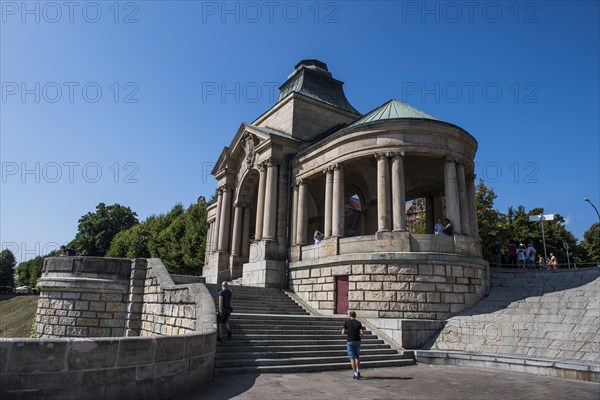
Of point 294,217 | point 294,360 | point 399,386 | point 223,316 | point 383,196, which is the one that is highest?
point 383,196

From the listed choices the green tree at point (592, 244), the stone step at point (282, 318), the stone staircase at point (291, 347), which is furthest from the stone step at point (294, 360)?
the green tree at point (592, 244)

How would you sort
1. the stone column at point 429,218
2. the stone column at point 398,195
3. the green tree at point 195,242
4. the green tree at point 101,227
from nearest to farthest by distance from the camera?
the stone column at point 398,195 → the stone column at point 429,218 → the green tree at point 195,242 → the green tree at point 101,227

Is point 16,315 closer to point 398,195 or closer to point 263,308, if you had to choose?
point 263,308

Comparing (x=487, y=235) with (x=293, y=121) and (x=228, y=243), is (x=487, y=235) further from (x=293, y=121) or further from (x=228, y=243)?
(x=228, y=243)

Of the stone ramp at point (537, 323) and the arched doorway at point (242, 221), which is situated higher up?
the arched doorway at point (242, 221)

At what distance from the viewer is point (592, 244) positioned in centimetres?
3828

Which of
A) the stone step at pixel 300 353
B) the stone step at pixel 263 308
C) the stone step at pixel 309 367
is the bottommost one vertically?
the stone step at pixel 309 367

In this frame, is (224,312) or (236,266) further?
(236,266)

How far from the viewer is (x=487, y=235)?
28.8m

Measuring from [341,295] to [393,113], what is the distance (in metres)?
8.68

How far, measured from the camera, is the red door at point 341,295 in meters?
16.1

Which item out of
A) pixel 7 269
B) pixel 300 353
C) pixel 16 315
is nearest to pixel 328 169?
pixel 300 353

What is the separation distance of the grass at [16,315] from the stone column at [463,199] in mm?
38402

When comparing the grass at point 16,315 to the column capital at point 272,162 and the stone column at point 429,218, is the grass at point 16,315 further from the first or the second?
the stone column at point 429,218
